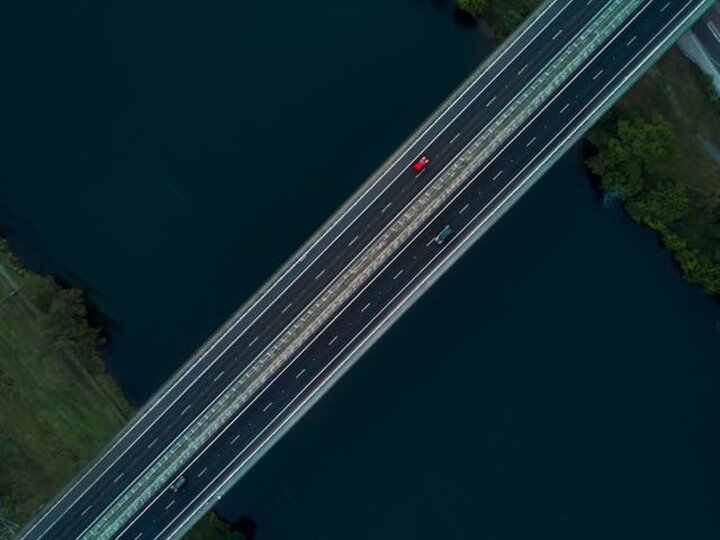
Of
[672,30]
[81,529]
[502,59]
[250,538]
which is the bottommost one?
[81,529]

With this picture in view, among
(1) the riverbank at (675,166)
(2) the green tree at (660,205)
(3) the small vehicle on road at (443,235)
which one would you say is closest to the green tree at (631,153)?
(1) the riverbank at (675,166)

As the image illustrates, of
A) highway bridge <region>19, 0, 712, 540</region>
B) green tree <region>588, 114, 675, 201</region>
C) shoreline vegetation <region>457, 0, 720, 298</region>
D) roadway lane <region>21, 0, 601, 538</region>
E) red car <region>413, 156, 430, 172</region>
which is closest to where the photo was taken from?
highway bridge <region>19, 0, 712, 540</region>

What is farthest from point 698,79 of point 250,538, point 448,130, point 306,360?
A: point 250,538

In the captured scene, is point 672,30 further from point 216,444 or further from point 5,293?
point 5,293

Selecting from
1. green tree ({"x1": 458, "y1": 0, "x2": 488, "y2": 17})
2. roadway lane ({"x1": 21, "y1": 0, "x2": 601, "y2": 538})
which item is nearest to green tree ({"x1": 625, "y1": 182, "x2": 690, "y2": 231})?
roadway lane ({"x1": 21, "y1": 0, "x2": 601, "y2": 538})

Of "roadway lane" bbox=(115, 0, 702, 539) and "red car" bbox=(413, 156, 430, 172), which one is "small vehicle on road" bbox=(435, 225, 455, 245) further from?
"red car" bbox=(413, 156, 430, 172)

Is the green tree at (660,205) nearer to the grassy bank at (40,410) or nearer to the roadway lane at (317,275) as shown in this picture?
the roadway lane at (317,275)

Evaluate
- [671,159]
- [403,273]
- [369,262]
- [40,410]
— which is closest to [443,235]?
[403,273]
